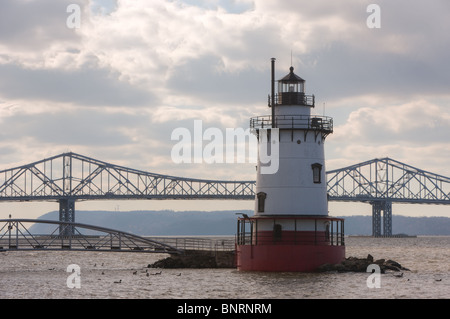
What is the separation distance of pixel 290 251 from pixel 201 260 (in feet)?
43.5

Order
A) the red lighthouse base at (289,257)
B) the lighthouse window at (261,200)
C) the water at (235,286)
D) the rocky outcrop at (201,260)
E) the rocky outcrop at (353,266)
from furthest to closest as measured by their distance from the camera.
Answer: the rocky outcrop at (201,260)
the lighthouse window at (261,200)
the rocky outcrop at (353,266)
the red lighthouse base at (289,257)
the water at (235,286)

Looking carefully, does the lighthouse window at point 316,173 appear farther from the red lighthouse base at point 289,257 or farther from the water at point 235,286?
the water at point 235,286

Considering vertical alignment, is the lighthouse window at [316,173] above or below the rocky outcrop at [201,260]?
above

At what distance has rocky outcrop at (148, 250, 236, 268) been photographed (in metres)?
55.2

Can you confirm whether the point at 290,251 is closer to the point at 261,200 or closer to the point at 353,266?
the point at 261,200

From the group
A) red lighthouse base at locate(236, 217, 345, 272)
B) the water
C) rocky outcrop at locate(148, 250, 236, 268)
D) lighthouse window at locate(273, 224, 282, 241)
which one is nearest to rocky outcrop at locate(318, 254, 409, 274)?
red lighthouse base at locate(236, 217, 345, 272)

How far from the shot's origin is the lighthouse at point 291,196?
4453cm

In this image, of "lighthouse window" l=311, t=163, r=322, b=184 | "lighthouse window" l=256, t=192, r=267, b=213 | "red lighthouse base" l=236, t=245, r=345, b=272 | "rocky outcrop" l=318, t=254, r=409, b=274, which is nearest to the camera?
"red lighthouse base" l=236, t=245, r=345, b=272

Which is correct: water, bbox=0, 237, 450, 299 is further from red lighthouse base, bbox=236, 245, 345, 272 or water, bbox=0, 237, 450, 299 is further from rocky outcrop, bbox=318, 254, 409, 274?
red lighthouse base, bbox=236, 245, 345, 272

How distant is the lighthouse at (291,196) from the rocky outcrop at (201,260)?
8709 millimetres

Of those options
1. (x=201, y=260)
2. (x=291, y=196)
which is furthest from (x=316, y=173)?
(x=201, y=260)

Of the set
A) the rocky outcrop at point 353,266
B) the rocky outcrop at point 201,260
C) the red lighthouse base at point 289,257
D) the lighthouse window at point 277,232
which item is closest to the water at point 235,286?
the rocky outcrop at point 353,266
